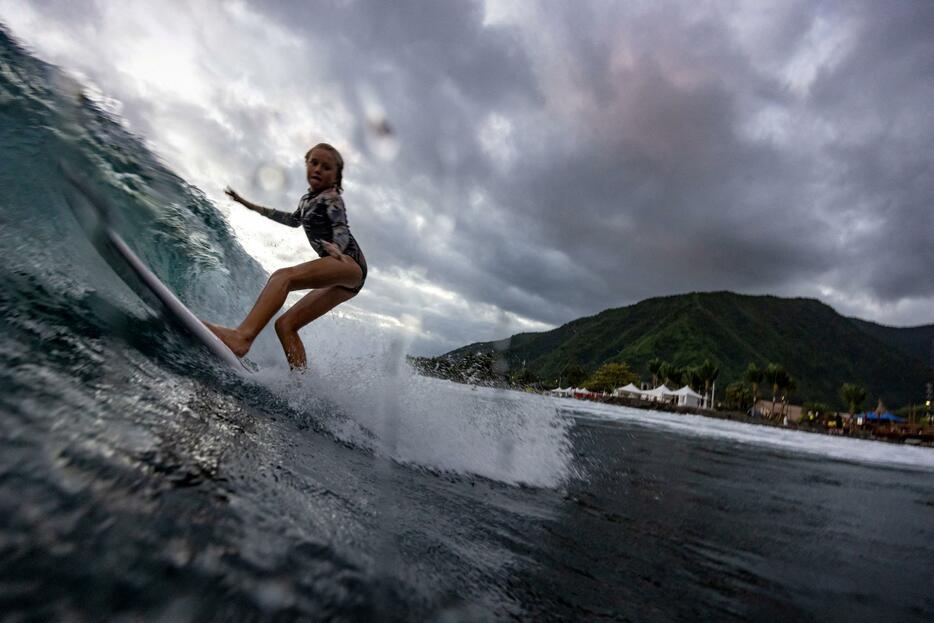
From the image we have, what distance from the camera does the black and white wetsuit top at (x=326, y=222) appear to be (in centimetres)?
423

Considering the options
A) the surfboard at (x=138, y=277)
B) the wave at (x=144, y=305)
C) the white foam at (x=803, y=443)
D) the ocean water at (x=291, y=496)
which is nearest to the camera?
the ocean water at (x=291, y=496)

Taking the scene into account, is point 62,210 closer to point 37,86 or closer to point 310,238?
point 37,86

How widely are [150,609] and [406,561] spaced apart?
786 millimetres

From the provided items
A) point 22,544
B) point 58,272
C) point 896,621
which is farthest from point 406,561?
point 58,272

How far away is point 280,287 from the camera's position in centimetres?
378

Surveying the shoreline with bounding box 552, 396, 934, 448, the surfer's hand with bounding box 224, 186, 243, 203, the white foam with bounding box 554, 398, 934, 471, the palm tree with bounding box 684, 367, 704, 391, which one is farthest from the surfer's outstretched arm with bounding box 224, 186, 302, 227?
the palm tree with bounding box 684, 367, 704, 391

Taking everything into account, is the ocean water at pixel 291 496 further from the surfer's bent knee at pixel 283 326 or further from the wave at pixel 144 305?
the surfer's bent knee at pixel 283 326

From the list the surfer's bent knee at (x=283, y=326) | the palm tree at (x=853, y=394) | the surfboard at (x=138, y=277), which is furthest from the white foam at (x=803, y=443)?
the palm tree at (x=853, y=394)

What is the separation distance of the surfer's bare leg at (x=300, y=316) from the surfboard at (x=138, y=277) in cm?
81

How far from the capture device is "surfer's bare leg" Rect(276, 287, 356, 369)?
4.24 metres

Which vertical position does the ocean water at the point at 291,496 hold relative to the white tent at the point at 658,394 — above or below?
below

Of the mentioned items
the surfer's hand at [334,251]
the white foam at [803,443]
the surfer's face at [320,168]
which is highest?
the surfer's face at [320,168]

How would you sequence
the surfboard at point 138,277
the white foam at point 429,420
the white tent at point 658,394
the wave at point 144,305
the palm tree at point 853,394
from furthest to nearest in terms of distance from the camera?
the palm tree at point 853,394 < the white tent at point 658,394 < the white foam at point 429,420 < the surfboard at point 138,277 < the wave at point 144,305

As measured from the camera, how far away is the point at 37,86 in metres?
3.85
